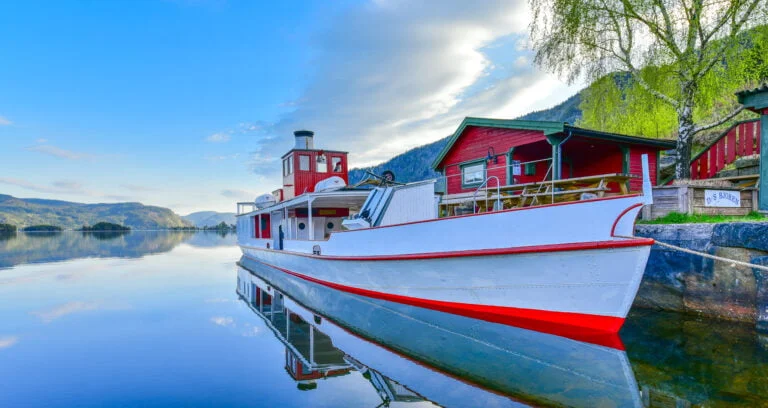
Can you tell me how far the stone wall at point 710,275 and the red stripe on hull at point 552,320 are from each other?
2.45 meters

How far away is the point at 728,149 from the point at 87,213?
718 ft

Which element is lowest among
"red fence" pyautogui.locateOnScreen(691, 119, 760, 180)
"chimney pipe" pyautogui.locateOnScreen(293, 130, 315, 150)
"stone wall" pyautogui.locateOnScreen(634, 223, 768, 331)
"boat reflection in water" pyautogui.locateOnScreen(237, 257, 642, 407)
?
"boat reflection in water" pyautogui.locateOnScreen(237, 257, 642, 407)

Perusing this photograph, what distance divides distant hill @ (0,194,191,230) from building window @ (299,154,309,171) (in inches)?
6324

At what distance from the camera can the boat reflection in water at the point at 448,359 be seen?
167 inches

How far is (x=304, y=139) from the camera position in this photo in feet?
52.1

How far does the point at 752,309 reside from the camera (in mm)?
6430

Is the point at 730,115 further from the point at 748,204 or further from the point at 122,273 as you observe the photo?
the point at 122,273

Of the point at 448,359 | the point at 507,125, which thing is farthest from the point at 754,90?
the point at 448,359

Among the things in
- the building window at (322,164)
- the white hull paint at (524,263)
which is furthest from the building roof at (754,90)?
the building window at (322,164)

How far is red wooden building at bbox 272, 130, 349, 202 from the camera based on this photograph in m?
15.0

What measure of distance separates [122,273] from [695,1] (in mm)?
23495

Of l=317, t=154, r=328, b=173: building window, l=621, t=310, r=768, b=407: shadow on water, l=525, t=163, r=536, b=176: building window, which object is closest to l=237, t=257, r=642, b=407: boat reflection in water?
l=621, t=310, r=768, b=407: shadow on water

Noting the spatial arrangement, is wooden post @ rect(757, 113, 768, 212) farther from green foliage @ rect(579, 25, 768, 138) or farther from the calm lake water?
green foliage @ rect(579, 25, 768, 138)

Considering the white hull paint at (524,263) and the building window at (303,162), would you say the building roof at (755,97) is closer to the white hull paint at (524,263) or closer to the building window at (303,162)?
the white hull paint at (524,263)
